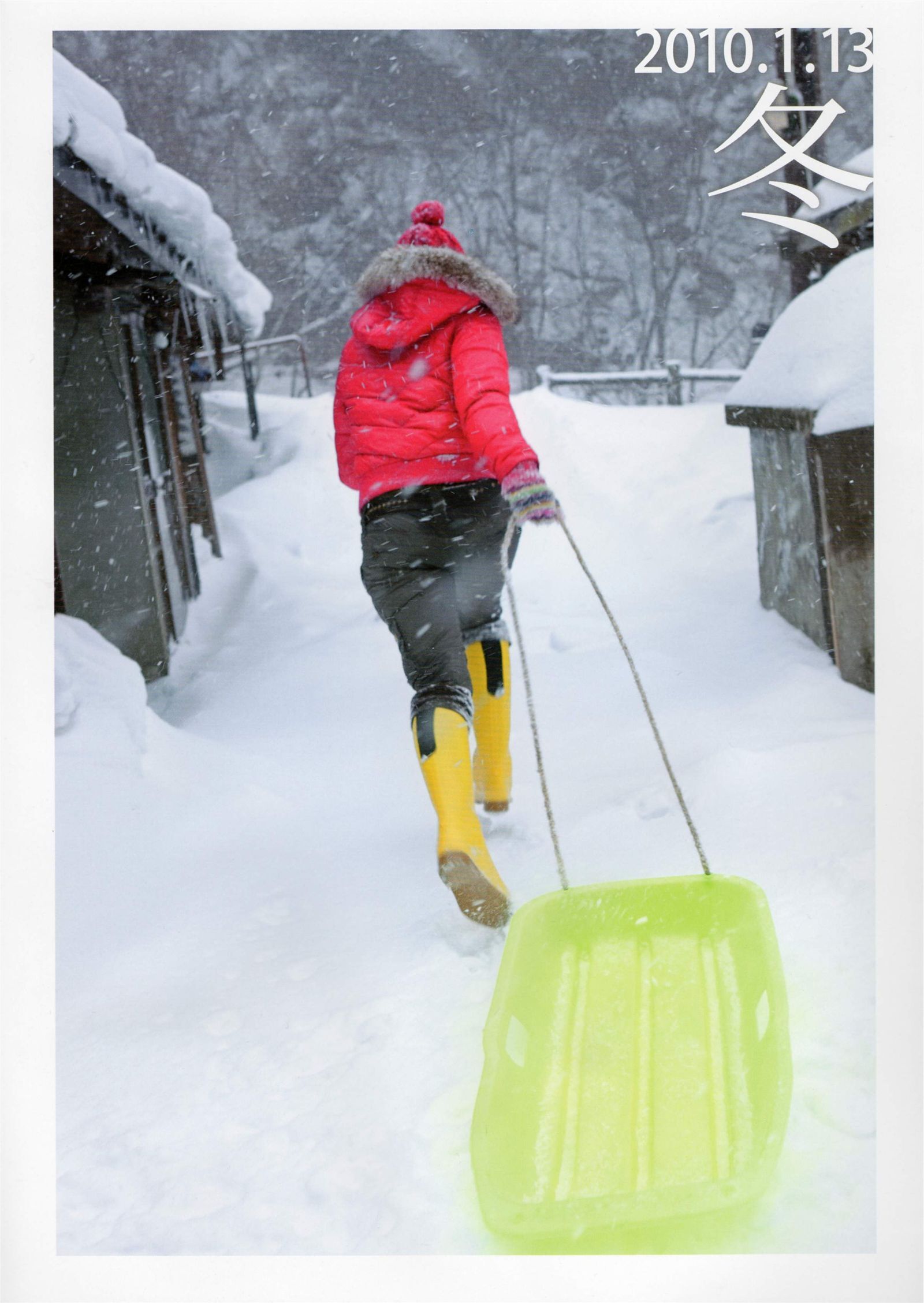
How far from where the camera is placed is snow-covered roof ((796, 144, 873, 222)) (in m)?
1.68

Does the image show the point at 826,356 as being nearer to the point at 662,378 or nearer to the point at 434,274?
the point at 434,274

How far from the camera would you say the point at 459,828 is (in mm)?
1609

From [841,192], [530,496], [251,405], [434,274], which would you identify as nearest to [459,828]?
[530,496]

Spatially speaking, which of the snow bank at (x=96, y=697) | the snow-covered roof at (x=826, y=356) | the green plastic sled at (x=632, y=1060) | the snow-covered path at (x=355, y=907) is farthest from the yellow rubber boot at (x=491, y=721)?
the snow-covered roof at (x=826, y=356)

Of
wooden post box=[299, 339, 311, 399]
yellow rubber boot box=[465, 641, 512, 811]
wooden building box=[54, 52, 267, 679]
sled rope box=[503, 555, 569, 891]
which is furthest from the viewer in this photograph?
wooden post box=[299, 339, 311, 399]

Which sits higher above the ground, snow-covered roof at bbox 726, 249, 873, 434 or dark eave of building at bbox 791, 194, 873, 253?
A: dark eave of building at bbox 791, 194, 873, 253

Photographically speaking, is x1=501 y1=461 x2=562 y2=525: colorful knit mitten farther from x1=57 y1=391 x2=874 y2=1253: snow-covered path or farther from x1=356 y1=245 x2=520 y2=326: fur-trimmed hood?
x1=57 y1=391 x2=874 y2=1253: snow-covered path

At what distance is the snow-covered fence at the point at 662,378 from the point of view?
5961 mm

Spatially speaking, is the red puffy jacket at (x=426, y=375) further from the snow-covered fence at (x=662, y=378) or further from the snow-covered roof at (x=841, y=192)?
the snow-covered fence at (x=662, y=378)

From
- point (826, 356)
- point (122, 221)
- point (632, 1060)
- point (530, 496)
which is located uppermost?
point (122, 221)

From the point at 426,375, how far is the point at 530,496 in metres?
0.35

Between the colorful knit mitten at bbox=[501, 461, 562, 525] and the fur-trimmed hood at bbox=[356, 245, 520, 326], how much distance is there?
0.34 m

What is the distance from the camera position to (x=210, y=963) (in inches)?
64.8

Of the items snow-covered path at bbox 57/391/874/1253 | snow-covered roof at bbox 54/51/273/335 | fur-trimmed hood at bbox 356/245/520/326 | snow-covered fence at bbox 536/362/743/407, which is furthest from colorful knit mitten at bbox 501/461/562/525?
snow-covered fence at bbox 536/362/743/407
